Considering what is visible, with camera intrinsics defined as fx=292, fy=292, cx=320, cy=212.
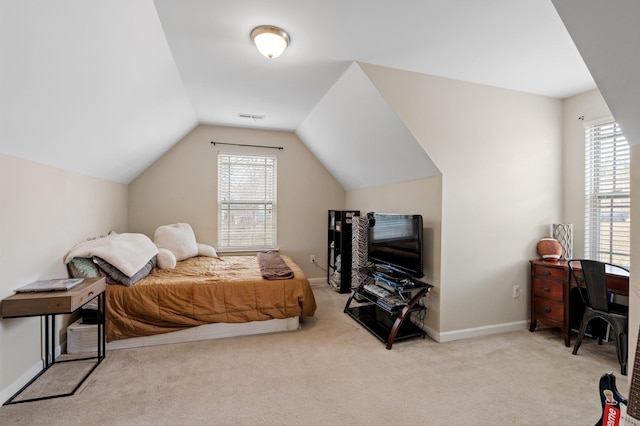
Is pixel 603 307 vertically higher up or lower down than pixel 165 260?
lower down

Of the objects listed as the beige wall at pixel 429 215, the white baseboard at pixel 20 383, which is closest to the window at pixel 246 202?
the beige wall at pixel 429 215

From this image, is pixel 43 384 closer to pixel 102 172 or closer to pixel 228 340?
pixel 228 340

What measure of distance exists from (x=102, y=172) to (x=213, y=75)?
5.55 ft

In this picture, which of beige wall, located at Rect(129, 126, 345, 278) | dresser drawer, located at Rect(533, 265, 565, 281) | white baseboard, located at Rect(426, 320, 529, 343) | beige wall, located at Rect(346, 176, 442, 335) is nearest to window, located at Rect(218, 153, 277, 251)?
beige wall, located at Rect(129, 126, 345, 278)

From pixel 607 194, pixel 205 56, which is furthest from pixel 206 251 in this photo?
pixel 607 194

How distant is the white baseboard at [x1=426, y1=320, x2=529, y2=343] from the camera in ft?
9.38

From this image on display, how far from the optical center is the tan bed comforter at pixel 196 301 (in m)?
2.63

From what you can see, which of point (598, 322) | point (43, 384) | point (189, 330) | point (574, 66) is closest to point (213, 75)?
point (189, 330)

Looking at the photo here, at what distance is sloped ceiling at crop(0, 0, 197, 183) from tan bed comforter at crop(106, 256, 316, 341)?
1.33m

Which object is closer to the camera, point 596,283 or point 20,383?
point 20,383

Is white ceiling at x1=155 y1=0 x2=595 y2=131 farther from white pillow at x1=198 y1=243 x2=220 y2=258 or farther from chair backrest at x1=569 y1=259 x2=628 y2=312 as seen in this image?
white pillow at x1=198 y1=243 x2=220 y2=258

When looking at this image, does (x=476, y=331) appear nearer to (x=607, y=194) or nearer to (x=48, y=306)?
(x=607, y=194)

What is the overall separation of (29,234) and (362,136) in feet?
9.99

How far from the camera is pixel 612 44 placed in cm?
129
